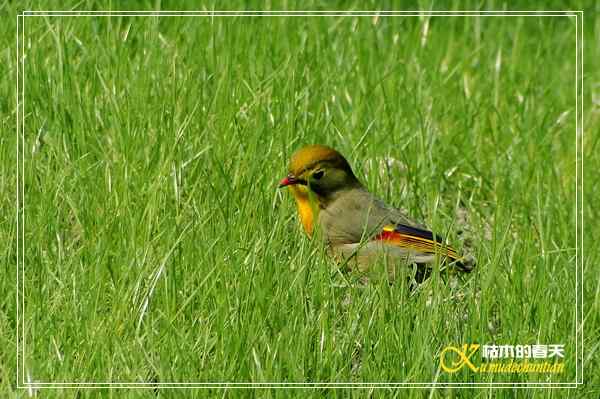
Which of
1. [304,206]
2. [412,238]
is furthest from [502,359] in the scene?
[304,206]

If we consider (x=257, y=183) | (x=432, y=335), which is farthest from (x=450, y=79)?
(x=432, y=335)

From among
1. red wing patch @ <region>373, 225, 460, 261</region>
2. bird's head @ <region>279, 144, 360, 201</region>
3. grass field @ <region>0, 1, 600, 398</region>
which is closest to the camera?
grass field @ <region>0, 1, 600, 398</region>

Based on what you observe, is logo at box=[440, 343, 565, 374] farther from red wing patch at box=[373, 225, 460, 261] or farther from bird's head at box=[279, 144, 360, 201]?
bird's head at box=[279, 144, 360, 201]

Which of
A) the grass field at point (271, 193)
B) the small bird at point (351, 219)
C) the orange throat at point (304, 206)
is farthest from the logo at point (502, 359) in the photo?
the orange throat at point (304, 206)

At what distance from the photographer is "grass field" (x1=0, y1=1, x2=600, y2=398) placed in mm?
5234

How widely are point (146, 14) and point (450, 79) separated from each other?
6.01ft

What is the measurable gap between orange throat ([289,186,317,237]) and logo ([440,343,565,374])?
1.15m

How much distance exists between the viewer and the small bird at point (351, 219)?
5.86 m

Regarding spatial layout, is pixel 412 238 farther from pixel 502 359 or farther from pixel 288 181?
pixel 502 359

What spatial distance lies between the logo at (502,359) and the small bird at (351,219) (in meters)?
0.51

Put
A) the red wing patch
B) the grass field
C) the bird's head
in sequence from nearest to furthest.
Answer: the grass field, the red wing patch, the bird's head

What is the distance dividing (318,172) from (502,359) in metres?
1.40

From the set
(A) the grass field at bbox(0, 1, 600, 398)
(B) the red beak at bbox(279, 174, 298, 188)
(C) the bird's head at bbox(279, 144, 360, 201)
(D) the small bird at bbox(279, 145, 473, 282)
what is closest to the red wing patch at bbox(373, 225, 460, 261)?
(D) the small bird at bbox(279, 145, 473, 282)

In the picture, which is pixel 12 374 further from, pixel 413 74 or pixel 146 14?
pixel 413 74
